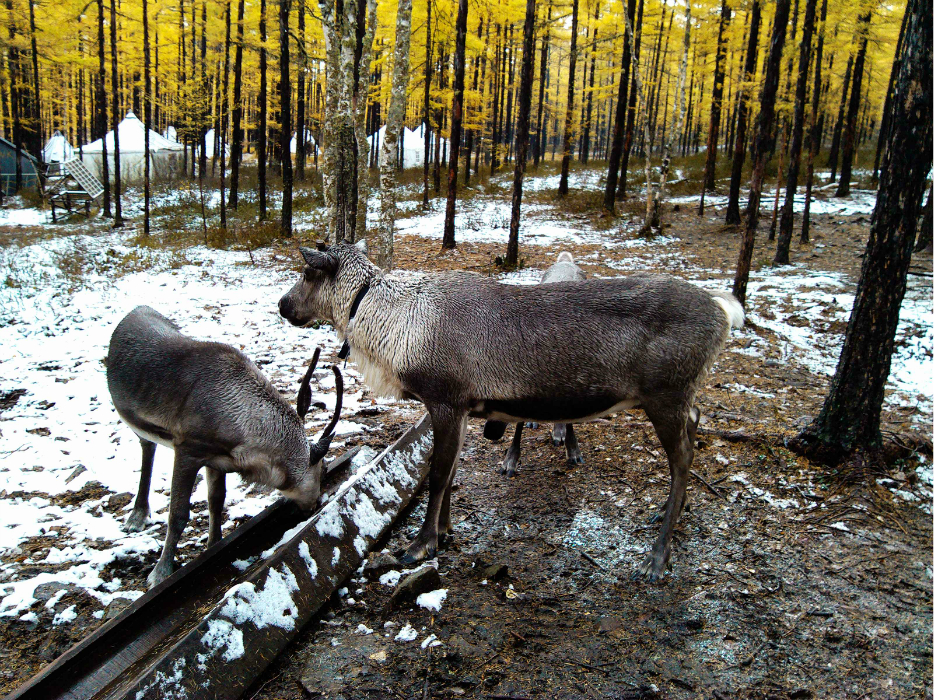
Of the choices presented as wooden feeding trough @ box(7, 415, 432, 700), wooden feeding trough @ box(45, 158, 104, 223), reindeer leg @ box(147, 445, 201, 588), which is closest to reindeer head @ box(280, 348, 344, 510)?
wooden feeding trough @ box(7, 415, 432, 700)

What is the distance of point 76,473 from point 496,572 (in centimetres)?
432

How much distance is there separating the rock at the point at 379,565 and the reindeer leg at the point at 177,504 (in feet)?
4.64

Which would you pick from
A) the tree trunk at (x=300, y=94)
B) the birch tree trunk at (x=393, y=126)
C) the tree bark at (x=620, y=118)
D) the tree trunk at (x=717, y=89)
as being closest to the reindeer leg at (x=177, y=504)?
the birch tree trunk at (x=393, y=126)

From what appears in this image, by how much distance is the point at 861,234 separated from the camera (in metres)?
17.9

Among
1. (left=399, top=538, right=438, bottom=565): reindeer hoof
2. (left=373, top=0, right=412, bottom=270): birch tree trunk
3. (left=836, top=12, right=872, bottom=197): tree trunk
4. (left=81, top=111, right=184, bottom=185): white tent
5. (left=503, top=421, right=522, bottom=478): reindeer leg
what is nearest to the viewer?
(left=399, top=538, right=438, bottom=565): reindeer hoof

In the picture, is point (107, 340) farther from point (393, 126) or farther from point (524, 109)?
point (524, 109)

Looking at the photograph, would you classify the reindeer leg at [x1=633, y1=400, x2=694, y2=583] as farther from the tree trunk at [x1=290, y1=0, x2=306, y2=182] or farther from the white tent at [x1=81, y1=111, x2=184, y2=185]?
the white tent at [x1=81, y1=111, x2=184, y2=185]

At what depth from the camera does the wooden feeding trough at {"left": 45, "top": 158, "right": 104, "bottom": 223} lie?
24.3m

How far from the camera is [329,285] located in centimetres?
479

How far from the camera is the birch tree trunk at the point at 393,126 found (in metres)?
12.3

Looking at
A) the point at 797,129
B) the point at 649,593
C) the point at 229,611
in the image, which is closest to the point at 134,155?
the point at 797,129

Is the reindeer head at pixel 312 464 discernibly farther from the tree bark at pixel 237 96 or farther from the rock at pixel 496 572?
the tree bark at pixel 237 96

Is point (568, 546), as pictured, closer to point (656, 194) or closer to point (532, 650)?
point (532, 650)

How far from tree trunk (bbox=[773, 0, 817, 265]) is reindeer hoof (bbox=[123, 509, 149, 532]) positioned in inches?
609
